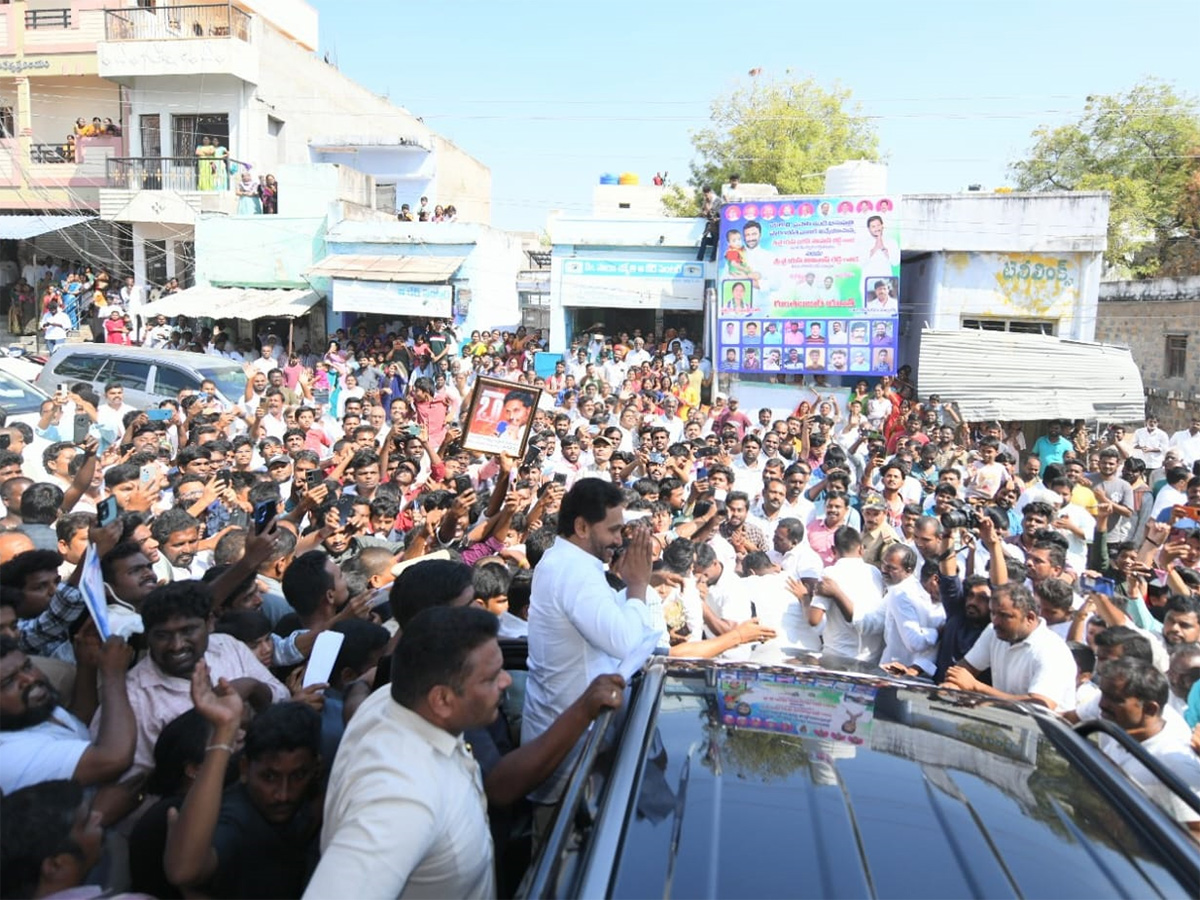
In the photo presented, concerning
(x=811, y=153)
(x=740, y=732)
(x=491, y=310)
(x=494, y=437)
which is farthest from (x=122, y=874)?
(x=811, y=153)

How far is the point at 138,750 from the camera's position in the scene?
119 inches

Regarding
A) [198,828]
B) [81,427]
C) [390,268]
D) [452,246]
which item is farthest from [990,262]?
[198,828]

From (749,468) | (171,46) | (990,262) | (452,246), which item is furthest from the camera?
(171,46)

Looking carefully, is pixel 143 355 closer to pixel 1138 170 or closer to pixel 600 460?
pixel 600 460

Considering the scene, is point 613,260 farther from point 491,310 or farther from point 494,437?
point 494,437

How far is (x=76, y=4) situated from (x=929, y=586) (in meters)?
→ 27.9

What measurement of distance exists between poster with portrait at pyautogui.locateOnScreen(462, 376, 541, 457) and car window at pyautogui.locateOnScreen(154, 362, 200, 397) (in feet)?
25.2

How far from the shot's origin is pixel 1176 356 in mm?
19750

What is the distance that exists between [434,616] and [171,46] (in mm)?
24836

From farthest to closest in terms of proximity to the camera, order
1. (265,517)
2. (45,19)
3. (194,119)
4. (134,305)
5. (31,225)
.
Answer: (45,19) < (194,119) < (31,225) < (134,305) < (265,517)

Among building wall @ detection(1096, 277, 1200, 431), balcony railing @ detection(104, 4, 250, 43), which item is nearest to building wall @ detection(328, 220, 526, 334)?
balcony railing @ detection(104, 4, 250, 43)

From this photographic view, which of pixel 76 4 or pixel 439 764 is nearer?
pixel 439 764

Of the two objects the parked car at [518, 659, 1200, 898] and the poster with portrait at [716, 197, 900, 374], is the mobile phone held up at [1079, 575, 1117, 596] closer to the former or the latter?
the parked car at [518, 659, 1200, 898]

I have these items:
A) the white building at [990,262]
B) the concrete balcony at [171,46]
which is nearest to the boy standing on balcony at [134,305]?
the concrete balcony at [171,46]
